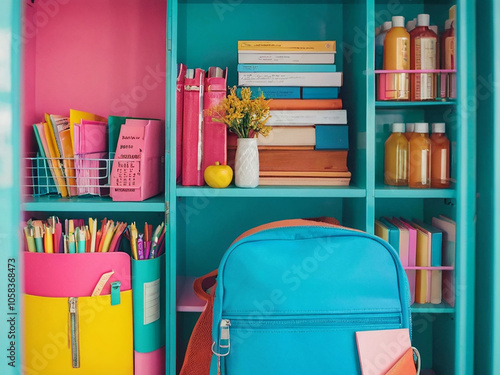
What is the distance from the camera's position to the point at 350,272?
3.70ft

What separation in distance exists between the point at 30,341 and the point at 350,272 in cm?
86

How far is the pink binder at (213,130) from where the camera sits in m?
1.41

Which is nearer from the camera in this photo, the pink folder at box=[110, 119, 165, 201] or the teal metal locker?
the teal metal locker

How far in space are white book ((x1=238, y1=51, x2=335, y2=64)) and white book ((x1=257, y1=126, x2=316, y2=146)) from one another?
197mm

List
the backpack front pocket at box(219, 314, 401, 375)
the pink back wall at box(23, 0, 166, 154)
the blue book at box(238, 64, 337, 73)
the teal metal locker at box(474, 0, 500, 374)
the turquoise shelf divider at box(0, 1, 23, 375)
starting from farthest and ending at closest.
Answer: the pink back wall at box(23, 0, 166, 154)
the blue book at box(238, 64, 337, 73)
the teal metal locker at box(474, 0, 500, 374)
the backpack front pocket at box(219, 314, 401, 375)
the turquoise shelf divider at box(0, 1, 23, 375)

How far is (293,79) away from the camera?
1.45 metres

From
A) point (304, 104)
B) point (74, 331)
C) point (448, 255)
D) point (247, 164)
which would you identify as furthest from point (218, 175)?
point (448, 255)

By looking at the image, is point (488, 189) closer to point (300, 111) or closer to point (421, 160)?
point (421, 160)

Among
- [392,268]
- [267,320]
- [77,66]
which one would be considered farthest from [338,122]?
[77,66]

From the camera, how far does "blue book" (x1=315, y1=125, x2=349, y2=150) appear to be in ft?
4.71

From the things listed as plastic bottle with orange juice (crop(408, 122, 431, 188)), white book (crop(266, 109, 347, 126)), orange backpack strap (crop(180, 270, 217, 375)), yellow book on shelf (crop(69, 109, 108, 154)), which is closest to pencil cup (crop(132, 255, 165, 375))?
orange backpack strap (crop(180, 270, 217, 375))

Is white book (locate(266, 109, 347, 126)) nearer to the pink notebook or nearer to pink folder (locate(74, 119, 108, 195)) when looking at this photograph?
pink folder (locate(74, 119, 108, 195))

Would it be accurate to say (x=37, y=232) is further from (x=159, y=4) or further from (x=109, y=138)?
(x=159, y=4)

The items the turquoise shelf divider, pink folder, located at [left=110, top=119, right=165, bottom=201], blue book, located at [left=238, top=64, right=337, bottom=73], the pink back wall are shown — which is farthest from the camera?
the pink back wall
